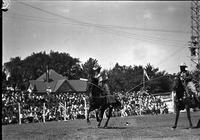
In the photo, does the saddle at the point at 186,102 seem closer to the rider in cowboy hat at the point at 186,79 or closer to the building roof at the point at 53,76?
the rider in cowboy hat at the point at 186,79

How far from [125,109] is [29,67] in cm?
7308

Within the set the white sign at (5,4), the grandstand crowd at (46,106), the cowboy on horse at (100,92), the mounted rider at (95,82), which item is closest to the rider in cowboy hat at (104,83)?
the cowboy on horse at (100,92)

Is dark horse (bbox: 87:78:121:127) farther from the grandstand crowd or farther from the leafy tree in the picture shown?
the grandstand crowd

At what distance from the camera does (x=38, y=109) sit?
28125mm

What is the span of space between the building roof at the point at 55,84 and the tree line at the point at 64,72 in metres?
3.61

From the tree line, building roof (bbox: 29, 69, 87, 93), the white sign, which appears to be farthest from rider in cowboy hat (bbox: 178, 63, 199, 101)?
the tree line

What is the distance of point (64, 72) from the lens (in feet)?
359

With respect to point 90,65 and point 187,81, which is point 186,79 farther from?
point 90,65

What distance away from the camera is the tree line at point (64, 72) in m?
101

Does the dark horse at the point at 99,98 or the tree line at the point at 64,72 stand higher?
the tree line at the point at 64,72

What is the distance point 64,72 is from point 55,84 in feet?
38.7

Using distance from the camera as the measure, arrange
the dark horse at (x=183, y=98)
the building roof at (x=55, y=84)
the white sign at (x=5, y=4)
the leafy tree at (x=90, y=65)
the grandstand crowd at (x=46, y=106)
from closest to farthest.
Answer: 1. the white sign at (x=5, y=4)
2. the dark horse at (x=183, y=98)
3. the leafy tree at (x=90, y=65)
4. the grandstand crowd at (x=46, y=106)
5. the building roof at (x=55, y=84)

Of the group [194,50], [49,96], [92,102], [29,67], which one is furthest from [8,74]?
[92,102]

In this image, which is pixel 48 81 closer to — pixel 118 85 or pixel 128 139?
pixel 118 85
